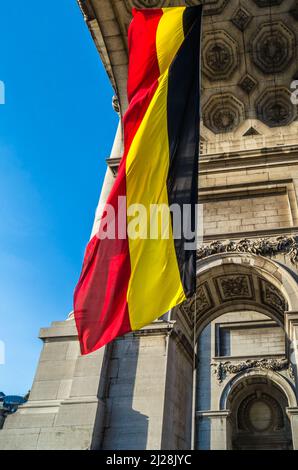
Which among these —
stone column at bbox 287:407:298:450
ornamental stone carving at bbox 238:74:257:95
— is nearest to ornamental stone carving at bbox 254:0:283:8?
ornamental stone carving at bbox 238:74:257:95

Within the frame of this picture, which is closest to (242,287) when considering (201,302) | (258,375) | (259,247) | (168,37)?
(201,302)

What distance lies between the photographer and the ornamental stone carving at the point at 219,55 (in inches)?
586

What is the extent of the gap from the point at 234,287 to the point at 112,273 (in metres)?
6.96

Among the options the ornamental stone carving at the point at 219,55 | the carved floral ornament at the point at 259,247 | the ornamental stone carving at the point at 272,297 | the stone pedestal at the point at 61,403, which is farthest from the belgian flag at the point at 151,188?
the ornamental stone carving at the point at 219,55

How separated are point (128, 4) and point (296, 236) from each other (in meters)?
10.3

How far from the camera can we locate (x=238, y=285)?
41.8 feet

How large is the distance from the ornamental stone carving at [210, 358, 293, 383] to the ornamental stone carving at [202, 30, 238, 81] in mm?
16985

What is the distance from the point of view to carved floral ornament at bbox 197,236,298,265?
1151 centimetres

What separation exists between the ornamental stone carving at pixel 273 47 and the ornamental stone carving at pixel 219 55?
2.64 ft

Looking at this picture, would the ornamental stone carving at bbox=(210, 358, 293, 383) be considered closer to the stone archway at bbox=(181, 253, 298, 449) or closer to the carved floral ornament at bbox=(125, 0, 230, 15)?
the stone archway at bbox=(181, 253, 298, 449)

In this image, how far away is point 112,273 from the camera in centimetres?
686
